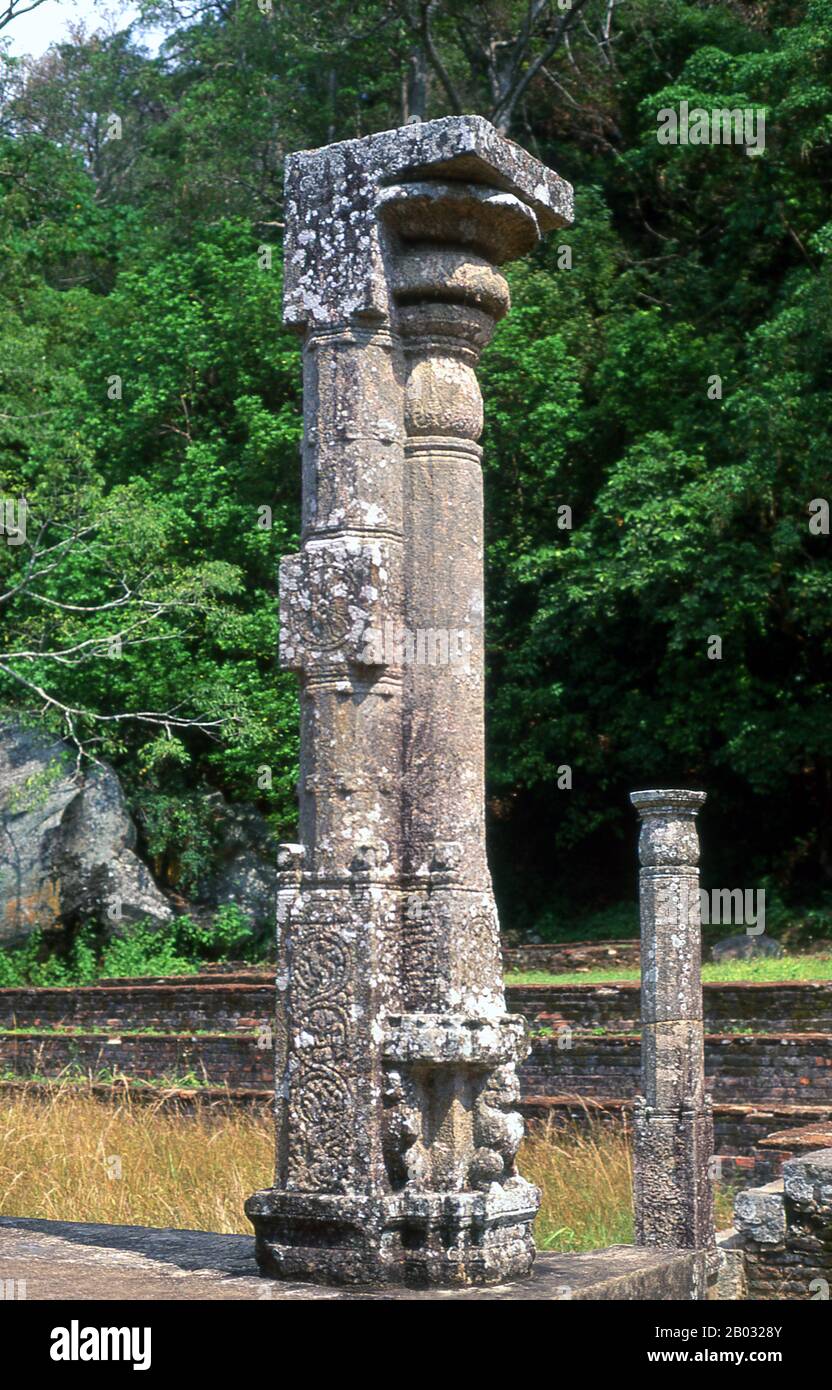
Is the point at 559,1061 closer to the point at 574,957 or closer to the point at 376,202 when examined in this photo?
the point at 574,957

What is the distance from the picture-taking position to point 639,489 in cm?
2030

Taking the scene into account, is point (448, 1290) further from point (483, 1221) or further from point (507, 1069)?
point (507, 1069)

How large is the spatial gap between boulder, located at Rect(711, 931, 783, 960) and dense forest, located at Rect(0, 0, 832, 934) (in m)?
2.14

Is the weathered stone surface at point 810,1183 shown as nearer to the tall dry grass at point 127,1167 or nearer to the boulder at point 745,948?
the tall dry grass at point 127,1167

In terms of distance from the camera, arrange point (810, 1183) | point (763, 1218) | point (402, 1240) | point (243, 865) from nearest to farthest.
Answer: point (402, 1240), point (810, 1183), point (763, 1218), point (243, 865)

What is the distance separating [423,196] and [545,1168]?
642cm

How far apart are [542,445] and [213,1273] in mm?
18361

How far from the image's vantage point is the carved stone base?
433 centimetres

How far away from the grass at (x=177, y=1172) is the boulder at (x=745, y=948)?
27.1 feet

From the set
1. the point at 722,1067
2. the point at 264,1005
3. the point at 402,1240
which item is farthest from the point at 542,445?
the point at 402,1240

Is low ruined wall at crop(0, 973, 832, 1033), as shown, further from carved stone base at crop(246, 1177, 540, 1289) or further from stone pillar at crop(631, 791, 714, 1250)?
carved stone base at crop(246, 1177, 540, 1289)

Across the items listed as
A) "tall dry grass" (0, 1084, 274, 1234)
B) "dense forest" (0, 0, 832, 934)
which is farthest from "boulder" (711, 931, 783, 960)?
"tall dry grass" (0, 1084, 274, 1234)

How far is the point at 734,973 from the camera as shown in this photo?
55.0 feet

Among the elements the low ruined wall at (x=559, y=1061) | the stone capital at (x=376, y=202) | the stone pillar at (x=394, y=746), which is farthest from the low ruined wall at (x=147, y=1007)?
the stone capital at (x=376, y=202)
